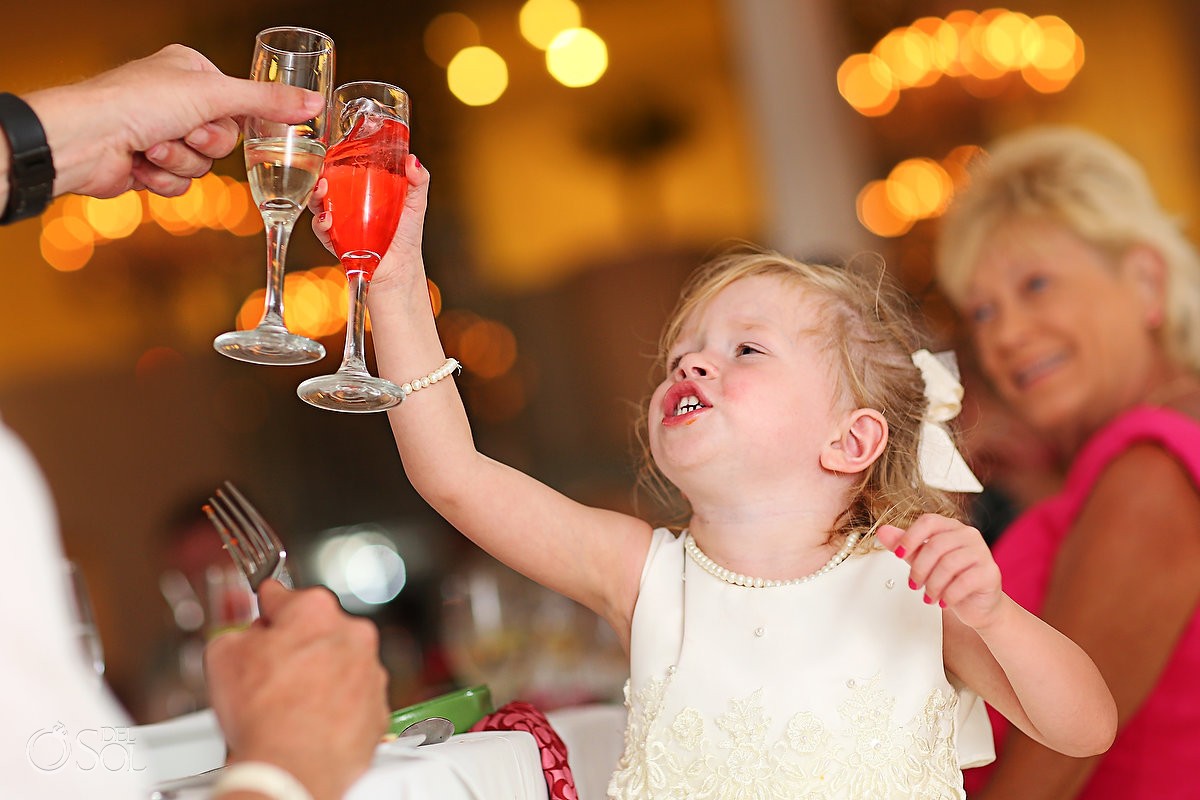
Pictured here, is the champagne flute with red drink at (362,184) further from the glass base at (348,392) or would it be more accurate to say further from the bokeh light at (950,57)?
the bokeh light at (950,57)

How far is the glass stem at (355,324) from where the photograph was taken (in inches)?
51.4

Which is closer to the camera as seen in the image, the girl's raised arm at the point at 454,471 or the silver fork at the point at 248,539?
the silver fork at the point at 248,539

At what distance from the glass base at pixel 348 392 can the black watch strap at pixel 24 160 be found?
1.08 feet

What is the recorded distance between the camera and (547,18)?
702cm

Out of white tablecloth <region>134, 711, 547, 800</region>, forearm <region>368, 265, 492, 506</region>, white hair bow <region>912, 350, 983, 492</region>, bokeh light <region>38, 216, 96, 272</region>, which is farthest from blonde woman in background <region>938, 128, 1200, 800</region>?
bokeh light <region>38, 216, 96, 272</region>

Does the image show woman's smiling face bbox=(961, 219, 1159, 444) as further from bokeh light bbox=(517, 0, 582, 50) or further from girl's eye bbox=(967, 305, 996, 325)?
bokeh light bbox=(517, 0, 582, 50)

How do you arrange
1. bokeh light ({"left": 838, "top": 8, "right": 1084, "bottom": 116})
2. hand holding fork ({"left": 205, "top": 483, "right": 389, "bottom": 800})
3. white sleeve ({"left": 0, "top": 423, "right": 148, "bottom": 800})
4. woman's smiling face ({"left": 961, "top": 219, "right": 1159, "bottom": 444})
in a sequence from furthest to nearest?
bokeh light ({"left": 838, "top": 8, "right": 1084, "bottom": 116}) → woman's smiling face ({"left": 961, "top": 219, "right": 1159, "bottom": 444}) → hand holding fork ({"left": 205, "top": 483, "right": 389, "bottom": 800}) → white sleeve ({"left": 0, "top": 423, "right": 148, "bottom": 800})

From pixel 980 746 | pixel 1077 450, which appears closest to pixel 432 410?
pixel 980 746

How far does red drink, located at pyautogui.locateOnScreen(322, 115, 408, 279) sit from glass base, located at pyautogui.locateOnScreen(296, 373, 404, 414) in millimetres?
170

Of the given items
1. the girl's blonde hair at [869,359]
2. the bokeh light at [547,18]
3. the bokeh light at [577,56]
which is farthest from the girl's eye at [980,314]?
the bokeh light at [547,18]

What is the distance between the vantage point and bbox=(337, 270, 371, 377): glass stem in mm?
1307

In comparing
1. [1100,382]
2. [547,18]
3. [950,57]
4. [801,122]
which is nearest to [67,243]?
[547,18]

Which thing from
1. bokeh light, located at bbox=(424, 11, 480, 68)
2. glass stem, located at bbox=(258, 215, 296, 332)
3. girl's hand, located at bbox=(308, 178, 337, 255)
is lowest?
glass stem, located at bbox=(258, 215, 296, 332)

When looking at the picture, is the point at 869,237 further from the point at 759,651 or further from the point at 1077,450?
the point at 759,651
